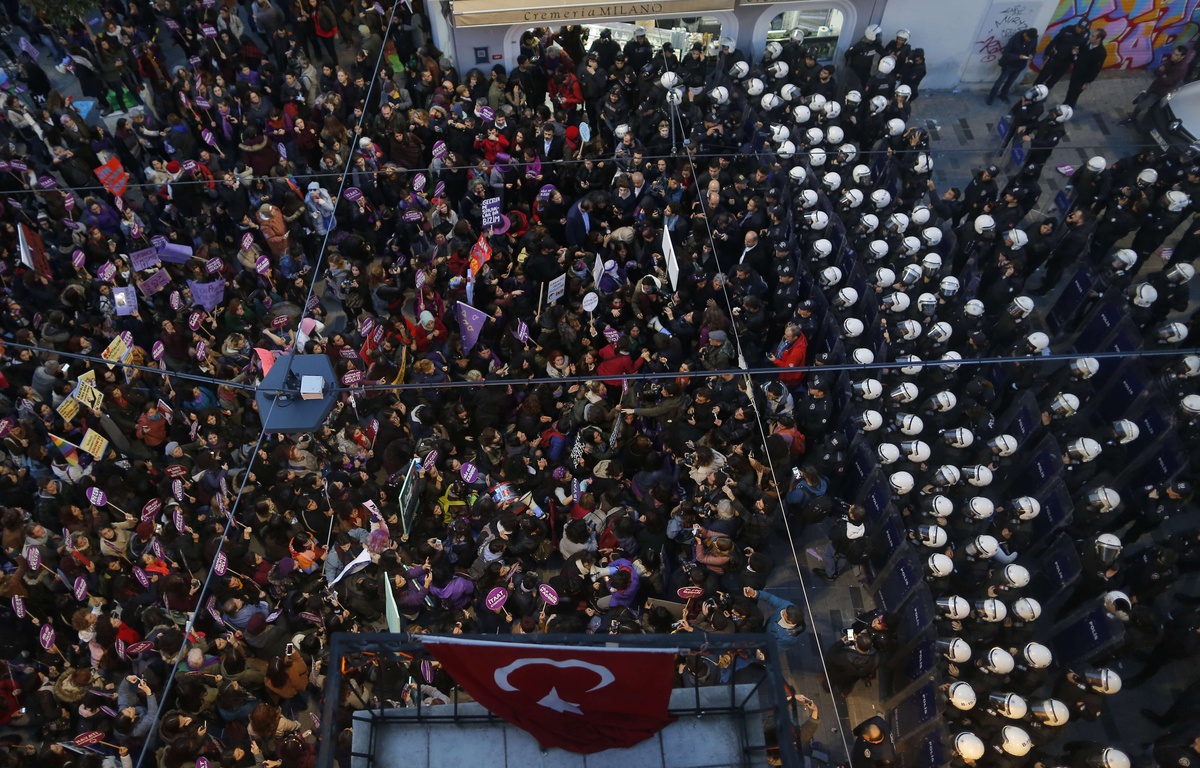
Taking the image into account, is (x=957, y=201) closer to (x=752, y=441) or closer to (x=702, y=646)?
(x=752, y=441)

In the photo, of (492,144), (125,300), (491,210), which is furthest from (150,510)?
(492,144)

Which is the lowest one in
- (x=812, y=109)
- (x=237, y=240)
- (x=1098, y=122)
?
(x=237, y=240)

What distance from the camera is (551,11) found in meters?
17.5

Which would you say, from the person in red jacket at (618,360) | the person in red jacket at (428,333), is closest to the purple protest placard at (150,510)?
the person in red jacket at (428,333)

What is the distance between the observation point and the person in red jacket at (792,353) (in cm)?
1245

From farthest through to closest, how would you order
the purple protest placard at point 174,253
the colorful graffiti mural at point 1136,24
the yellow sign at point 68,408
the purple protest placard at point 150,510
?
the colorful graffiti mural at point 1136,24 → the purple protest placard at point 174,253 → the yellow sign at point 68,408 → the purple protest placard at point 150,510

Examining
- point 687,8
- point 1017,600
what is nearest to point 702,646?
point 1017,600

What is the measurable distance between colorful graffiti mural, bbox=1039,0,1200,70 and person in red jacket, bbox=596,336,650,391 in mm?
13174

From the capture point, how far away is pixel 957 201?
14914 mm

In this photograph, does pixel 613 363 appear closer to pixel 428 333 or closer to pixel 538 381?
pixel 428 333

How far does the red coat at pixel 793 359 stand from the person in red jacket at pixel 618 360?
1.90m

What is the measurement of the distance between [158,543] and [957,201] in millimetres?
13001

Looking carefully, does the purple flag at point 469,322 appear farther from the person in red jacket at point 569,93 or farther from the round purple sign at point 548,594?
the person in red jacket at point 569,93

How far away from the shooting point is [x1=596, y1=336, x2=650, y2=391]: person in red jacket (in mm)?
12172
